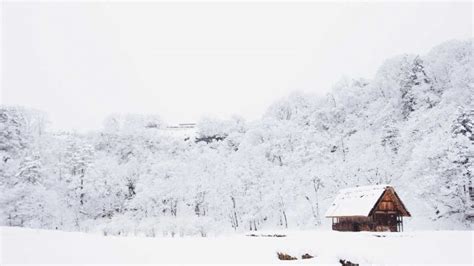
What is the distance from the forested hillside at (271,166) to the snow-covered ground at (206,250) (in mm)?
15376

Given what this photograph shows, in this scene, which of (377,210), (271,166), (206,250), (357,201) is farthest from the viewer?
(271,166)

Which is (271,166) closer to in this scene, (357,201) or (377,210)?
(357,201)

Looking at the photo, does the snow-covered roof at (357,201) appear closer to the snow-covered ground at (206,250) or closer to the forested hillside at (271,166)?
the forested hillside at (271,166)

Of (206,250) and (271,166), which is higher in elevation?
(271,166)

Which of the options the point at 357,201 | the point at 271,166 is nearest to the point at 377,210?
the point at 357,201

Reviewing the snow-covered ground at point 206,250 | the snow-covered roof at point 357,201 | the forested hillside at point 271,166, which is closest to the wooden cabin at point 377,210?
A: the snow-covered roof at point 357,201

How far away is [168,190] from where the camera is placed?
4756 centimetres

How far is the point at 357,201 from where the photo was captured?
31.3 meters

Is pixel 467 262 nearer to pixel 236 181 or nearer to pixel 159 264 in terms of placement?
pixel 159 264

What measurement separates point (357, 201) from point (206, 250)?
58.6 ft

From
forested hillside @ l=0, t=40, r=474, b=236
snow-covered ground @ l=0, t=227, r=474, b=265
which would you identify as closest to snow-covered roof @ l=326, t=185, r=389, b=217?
forested hillside @ l=0, t=40, r=474, b=236

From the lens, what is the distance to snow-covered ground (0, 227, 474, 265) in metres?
12.5

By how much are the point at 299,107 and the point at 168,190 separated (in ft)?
98.0

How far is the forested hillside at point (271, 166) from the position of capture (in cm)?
3369
